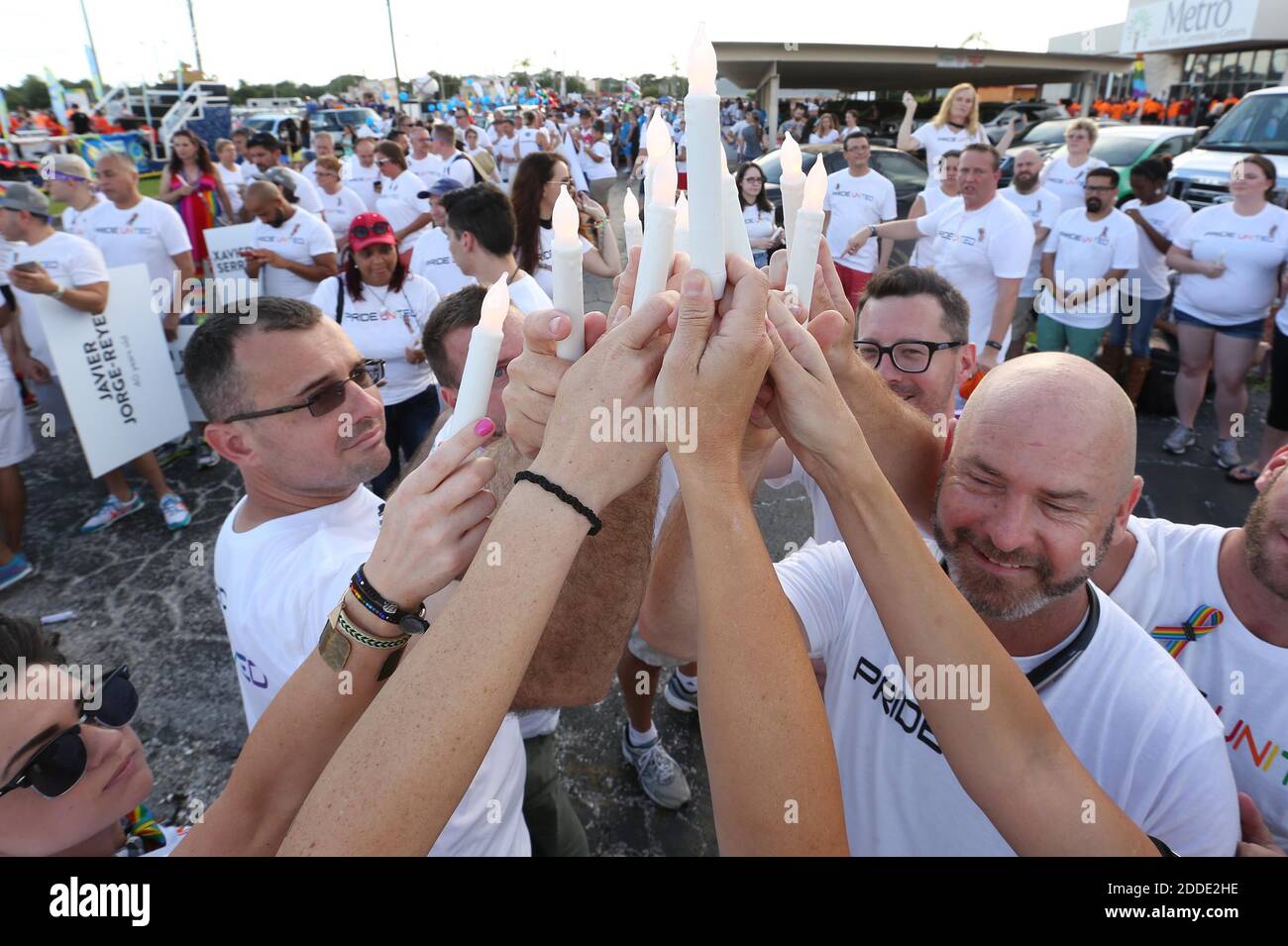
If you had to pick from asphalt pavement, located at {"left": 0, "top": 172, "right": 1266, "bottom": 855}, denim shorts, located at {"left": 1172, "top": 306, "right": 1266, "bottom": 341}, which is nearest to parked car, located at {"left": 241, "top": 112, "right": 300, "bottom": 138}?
asphalt pavement, located at {"left": 0, "top": 172, "right": 1266, "bottom": 855}

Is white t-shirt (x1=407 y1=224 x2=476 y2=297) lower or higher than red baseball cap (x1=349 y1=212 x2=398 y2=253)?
lower

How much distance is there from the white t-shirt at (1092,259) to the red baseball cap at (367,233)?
5.34 metres

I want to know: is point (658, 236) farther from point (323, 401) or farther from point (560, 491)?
point (323, 401)

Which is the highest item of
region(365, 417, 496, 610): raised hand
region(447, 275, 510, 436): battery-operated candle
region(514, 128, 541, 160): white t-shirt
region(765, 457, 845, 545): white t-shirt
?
region(514, 128, 541, 160): white t-shirt

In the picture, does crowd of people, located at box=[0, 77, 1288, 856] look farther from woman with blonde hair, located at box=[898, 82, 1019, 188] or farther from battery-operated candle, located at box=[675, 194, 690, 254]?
woman with blonde hair, located at box=[898, 82, 1019, 188]

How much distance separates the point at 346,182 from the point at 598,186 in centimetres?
889

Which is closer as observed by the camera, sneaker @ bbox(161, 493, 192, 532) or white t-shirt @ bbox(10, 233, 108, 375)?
white t-shirt @ bbox(10, 233, 108, 375)

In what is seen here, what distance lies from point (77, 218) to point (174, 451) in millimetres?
2132

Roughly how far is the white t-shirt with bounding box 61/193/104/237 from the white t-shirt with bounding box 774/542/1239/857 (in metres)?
7.08

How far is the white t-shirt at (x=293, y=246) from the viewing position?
609 centimetres

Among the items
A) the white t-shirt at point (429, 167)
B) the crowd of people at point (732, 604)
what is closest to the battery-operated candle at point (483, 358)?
the crowd of people at point (732, 604)

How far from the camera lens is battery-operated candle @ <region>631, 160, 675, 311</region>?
104 centimetres

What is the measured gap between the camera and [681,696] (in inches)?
149

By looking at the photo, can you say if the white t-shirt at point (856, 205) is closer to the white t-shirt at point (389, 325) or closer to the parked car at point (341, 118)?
the white t-shirt at point (389, 325)
